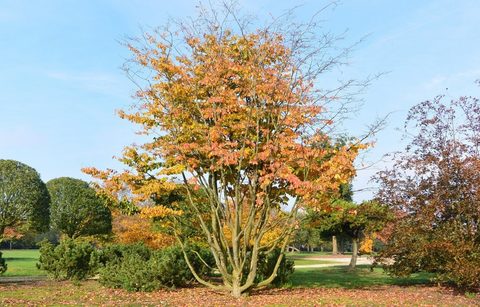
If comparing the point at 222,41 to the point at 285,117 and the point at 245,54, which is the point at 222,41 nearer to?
the point at 245,54

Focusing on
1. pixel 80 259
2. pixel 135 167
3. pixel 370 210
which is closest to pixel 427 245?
pixel 370 210

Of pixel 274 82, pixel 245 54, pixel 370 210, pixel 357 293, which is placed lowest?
pixel 357 293

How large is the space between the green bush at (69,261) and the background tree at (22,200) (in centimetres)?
187

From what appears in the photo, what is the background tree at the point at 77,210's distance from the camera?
23.9 meters

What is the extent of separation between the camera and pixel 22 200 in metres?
18.9

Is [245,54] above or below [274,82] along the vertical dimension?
above

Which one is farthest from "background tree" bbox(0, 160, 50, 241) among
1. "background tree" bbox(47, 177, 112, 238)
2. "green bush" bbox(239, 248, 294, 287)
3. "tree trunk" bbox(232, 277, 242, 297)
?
"tree trunk" bbox(232, 277, 242, 297)

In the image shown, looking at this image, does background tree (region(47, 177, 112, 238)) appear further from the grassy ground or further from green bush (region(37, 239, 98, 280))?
the grassy ground

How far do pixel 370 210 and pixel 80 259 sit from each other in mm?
10958

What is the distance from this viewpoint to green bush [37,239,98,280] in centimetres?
1723

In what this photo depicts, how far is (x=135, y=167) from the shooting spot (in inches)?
539

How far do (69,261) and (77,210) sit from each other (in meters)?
7.09

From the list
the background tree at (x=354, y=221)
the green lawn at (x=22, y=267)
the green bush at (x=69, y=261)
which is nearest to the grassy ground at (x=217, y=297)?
the green bush at (x=69, y=261)

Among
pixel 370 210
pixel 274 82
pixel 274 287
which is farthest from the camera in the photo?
pixel 370 210
